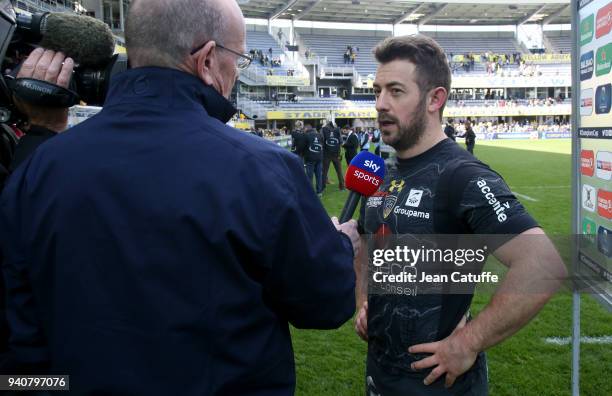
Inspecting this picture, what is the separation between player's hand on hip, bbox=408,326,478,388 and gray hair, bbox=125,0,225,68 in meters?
1.20

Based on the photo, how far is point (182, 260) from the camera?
1.09 m

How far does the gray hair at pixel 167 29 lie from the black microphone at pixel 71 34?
1.37ft

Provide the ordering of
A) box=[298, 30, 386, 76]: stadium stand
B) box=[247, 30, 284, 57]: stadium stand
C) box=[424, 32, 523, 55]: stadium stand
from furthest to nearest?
box=[424, 32, 523, 55]: stadium stand, box=[298, 30, 386, 76]: stadium stand, box=[247, 30, 284, 57]: stadium stand

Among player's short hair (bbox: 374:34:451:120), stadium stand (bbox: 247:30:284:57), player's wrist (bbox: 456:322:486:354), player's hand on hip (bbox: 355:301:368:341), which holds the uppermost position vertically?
stadium stand (bbox: 247:30:284:57)

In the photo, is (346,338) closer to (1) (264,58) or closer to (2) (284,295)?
(2) (284,295)

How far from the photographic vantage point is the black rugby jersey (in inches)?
65.2

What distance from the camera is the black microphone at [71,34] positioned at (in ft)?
5.16

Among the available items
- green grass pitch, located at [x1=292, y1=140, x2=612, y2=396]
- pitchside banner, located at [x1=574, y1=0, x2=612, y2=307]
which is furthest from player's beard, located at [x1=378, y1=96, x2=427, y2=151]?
green grass pitch, located at [x1=292, y1=140, x2=612, y2=396]

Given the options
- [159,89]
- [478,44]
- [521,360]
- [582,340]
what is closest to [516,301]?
[159,89]

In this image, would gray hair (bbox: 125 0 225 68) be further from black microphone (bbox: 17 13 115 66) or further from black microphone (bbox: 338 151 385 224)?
black microphone (bbox: 338 151 385 224)

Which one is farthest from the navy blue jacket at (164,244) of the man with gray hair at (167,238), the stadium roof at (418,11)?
the stadium roof at (418,11)

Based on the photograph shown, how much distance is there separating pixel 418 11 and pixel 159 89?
187 ft

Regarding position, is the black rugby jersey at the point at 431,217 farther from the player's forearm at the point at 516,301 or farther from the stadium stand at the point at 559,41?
the stadium stand at the point at 559,41

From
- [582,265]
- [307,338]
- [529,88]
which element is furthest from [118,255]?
[529,88]
